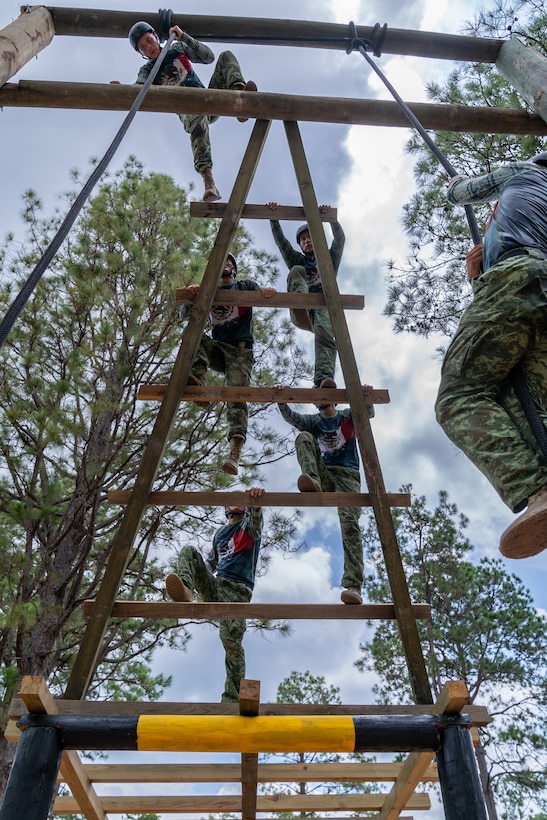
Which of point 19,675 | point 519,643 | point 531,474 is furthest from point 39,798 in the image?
point 519,643

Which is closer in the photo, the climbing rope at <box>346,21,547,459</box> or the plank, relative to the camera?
the climbing rope at <box>346,21,547,459</box>

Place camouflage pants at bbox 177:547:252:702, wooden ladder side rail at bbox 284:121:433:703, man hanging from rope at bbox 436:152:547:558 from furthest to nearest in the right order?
camouflage pants at bbox 177:547:252:702, wooden ladder side rail at bbox 284:121:433:703, man hanging from rope at bbox 436:152:547:558

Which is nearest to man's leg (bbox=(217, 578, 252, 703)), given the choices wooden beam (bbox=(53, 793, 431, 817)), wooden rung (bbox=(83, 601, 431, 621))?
wooden beam (bbox=(53, 793, 431, 817))

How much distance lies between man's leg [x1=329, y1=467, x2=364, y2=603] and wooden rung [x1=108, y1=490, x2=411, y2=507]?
88 cm

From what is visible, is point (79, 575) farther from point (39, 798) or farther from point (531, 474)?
point (531, 474)

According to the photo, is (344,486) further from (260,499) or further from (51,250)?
(51,250)

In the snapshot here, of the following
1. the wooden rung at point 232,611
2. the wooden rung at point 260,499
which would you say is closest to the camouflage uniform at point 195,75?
the wooden rung at point 260,499

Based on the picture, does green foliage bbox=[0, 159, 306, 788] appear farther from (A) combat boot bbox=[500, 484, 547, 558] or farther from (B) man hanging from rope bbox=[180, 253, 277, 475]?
(A) combat boot bbox=[500, 484, 547, 558]

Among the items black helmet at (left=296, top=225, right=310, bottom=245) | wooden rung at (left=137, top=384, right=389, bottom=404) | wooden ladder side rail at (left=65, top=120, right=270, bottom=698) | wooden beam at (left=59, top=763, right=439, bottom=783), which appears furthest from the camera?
black helmet at (left=296, top=225, right=310, bottom=245)

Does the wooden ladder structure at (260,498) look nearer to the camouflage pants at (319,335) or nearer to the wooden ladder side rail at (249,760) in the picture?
the wooden ladder side rail at (249,760)

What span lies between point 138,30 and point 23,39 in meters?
1.07

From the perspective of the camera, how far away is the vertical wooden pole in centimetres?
210

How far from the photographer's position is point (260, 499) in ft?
10.8

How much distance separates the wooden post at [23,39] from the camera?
11.3 ft
